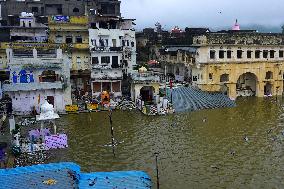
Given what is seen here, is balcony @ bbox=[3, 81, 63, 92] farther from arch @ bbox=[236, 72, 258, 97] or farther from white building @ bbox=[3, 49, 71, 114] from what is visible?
arch @ bbox=[236, 72, 258, 97]

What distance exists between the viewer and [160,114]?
152ft

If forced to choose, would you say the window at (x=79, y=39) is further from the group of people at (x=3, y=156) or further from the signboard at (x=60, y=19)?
the group of people at (x=3, y=156)

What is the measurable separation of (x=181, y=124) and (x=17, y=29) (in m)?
29.8

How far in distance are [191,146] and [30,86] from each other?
2155cm

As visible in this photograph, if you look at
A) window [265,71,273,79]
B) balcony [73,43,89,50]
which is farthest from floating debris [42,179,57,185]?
window [265,71,273,79]

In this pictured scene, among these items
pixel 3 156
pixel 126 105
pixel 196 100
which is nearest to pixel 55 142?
pixel 3 156

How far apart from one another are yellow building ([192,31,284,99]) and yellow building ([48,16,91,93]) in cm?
1581

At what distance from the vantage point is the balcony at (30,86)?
45.0m

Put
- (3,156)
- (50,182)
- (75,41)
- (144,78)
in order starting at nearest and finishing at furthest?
(50,182) → (3,156) → (144,78) → (75,41)

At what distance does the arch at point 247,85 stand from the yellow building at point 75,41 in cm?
2287

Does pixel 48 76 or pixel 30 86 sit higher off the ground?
pixel 48 76

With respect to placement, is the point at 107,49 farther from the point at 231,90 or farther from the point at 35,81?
the point at 231,90

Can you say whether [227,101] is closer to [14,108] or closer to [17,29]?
[14,108]

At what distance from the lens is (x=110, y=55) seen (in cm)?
5584
